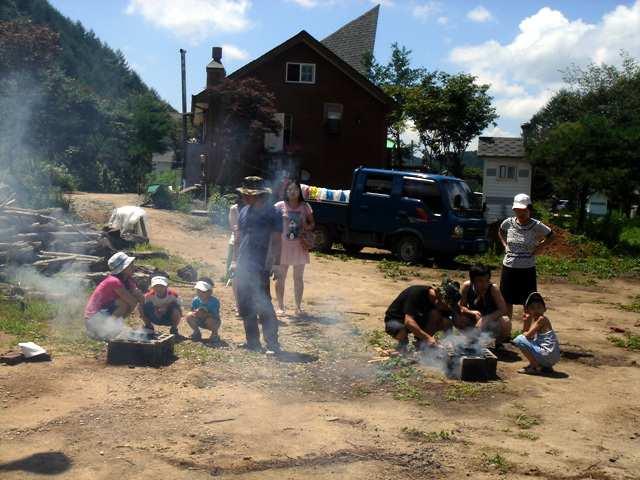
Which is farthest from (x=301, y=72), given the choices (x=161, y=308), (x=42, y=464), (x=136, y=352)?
(x=42, y=464)

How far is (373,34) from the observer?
40969mm

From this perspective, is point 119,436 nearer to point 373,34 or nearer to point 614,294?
point 614,294

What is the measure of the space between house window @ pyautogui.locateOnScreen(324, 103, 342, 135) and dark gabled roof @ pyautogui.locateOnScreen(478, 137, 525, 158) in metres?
14.3

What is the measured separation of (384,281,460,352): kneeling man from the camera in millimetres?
7520

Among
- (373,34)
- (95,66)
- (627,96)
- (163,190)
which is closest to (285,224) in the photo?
(163,190)

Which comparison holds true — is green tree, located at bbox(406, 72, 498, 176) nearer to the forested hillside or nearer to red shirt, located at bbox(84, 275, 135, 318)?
the forested hillside

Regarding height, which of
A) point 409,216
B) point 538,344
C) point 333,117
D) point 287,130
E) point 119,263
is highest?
point 333,117

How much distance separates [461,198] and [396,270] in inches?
101

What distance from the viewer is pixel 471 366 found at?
22.7 ft

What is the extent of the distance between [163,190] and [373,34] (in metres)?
22.9

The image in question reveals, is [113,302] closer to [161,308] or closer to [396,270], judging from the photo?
[161,308]

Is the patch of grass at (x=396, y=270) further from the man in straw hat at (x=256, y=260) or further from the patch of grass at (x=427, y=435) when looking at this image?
the patch of grass at (x=427, y=435)

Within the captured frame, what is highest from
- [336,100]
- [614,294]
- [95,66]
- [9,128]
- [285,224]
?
[95,66]

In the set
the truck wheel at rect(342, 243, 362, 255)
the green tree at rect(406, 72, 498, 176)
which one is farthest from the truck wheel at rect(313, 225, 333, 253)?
the green tree at rect(406, 72, 498, 176)
